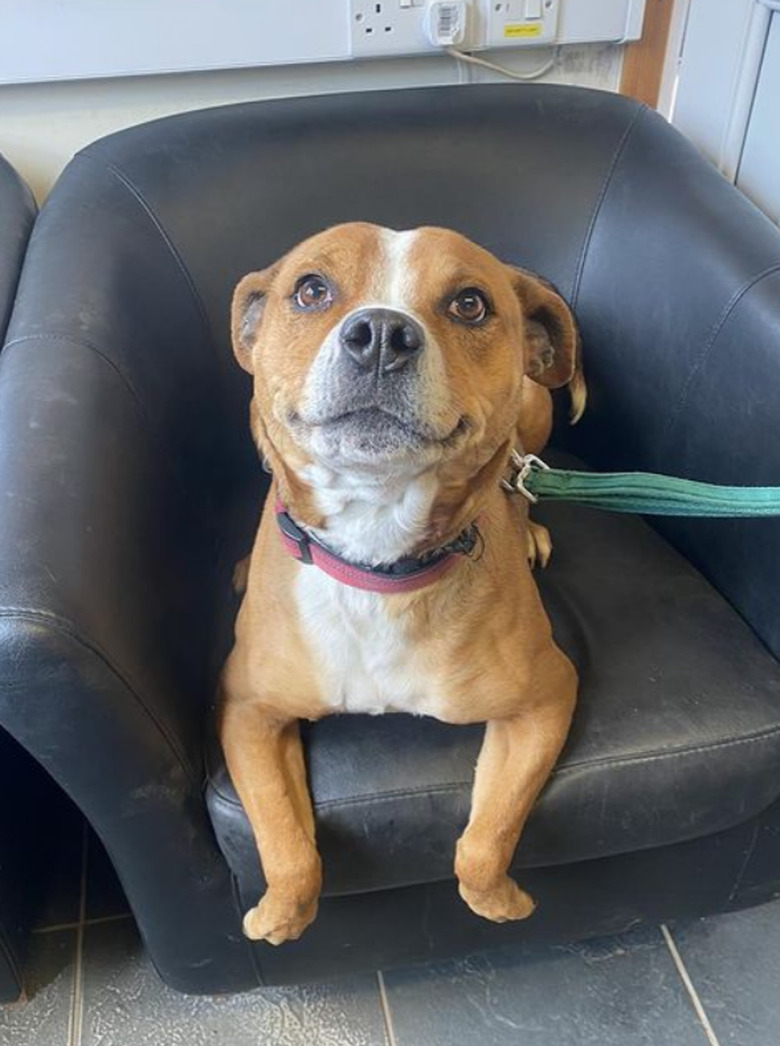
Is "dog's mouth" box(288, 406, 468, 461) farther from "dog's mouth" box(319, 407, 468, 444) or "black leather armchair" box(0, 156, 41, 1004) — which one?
"black leather armchair" box(0, 156, 41, 1004)

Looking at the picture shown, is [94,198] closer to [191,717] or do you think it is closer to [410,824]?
[191,717]

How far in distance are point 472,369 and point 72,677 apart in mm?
436

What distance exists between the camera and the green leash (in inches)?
43.6

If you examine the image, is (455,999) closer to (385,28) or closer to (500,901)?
(500,901)

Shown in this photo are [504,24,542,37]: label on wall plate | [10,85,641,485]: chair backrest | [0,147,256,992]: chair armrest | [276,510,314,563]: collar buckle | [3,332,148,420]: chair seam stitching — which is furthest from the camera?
[504,24,542,37]: label on wall plate

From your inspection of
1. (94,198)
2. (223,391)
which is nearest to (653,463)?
(223,391)

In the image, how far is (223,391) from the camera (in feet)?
4.79

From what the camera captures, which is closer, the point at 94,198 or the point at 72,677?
the point at 72,677

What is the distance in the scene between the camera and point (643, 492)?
117 centimetres

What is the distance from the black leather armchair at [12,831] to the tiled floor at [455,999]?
8 centimetres

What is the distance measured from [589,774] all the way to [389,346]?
52cm

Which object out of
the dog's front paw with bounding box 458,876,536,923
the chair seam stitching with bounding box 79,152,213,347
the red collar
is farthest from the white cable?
the dog's front paw with bounding box 458,876,536,923

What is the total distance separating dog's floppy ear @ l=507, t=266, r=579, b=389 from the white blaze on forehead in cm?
14

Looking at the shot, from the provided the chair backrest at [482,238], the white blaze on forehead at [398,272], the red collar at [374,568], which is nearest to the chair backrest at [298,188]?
the chair backrest at [482,238]
